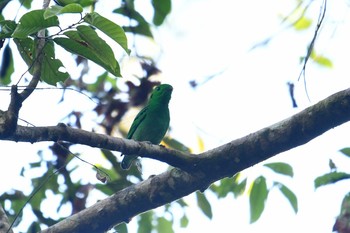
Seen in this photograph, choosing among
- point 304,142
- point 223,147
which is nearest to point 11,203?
point 223,147

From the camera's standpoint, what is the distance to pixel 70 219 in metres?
4.11

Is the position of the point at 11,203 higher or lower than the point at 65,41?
higher

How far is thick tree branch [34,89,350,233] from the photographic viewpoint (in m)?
3.48

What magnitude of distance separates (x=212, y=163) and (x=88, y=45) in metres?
1.12

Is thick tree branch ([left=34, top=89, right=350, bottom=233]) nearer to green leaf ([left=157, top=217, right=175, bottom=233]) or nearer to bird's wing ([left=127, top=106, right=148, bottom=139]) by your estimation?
green leaf ([left=157, top=217, right=175, bottom=233])

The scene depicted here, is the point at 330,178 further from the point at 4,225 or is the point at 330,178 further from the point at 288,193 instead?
the point at 4,225

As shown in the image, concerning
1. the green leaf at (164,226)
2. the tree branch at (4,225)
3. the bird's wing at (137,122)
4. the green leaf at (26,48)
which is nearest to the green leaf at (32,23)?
the green leaf at (26,48)

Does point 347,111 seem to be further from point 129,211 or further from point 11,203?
point 11,203

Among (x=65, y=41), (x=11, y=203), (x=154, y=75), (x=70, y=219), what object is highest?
(x=154, y=75)

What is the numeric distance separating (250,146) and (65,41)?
1259 mm

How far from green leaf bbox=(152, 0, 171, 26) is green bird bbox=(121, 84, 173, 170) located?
1361 millimetres

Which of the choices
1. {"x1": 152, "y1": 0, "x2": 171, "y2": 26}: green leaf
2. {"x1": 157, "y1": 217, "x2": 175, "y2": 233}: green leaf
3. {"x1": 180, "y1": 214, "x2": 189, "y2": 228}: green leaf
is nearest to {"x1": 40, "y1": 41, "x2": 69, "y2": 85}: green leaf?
{"x1": 152, "y1": 0, "x2": 171, "y2": 26}: green leaf

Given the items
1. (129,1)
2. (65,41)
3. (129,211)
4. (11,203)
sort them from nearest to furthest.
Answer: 1. (65,41)
2. (129,211)
3. (129,1)
4. (11,203)

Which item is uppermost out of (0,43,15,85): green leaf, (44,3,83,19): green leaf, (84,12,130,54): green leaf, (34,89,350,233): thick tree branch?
(0,43,15,85): green leaf
